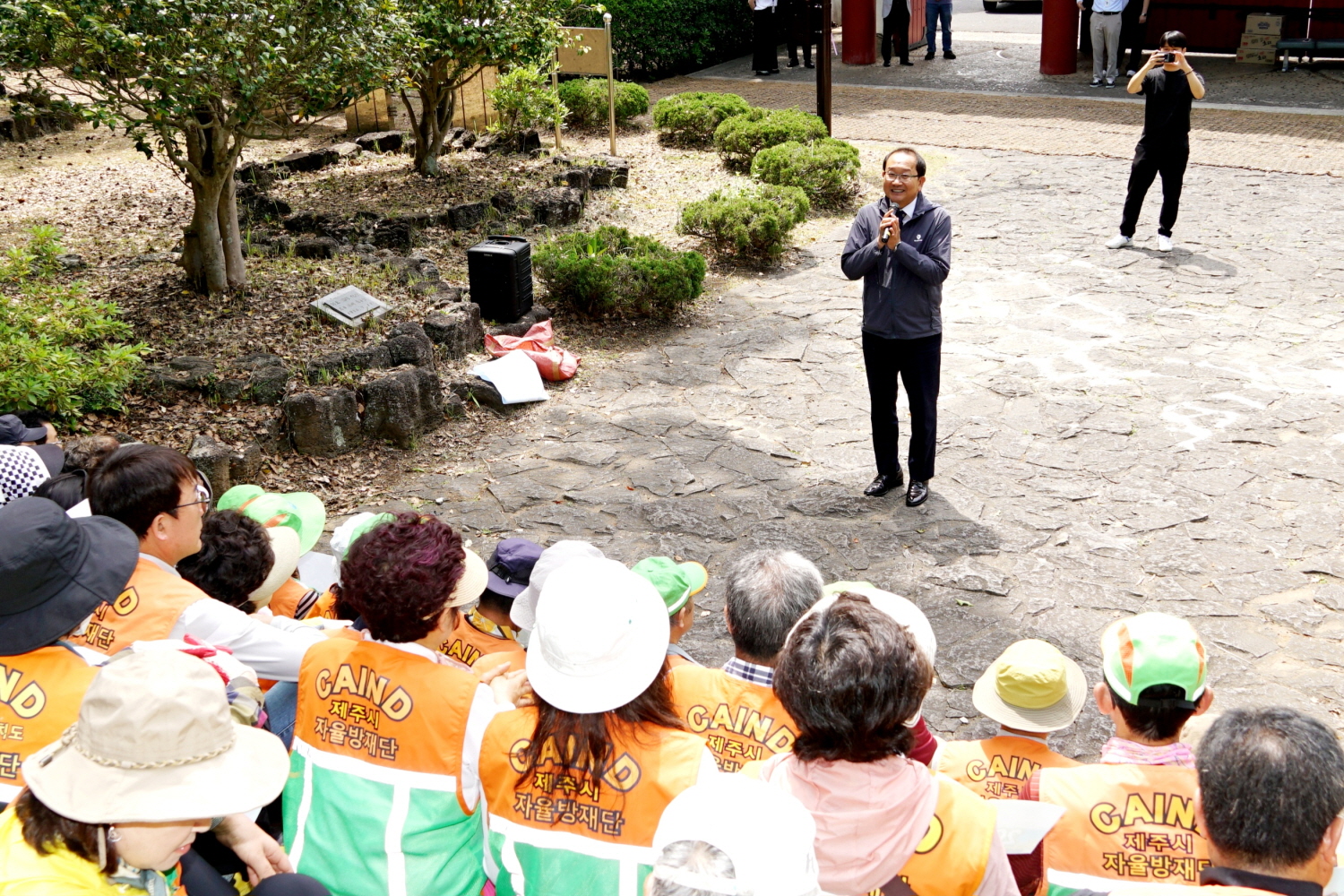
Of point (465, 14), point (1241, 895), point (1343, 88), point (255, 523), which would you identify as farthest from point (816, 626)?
point (1343, 88)

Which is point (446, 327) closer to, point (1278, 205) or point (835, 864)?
point (835, 864)

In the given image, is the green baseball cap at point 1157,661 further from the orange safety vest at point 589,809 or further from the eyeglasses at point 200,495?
the eyeglasses at point 200,495

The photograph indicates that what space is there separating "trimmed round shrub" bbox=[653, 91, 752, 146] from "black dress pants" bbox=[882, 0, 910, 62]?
16.9ft

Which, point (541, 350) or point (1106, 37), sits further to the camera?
point (1106, 37)

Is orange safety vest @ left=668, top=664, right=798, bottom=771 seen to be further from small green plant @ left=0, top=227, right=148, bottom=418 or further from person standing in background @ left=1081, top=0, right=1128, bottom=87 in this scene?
person standing in background @ left=1081, top=0, right=1128, bottom=87

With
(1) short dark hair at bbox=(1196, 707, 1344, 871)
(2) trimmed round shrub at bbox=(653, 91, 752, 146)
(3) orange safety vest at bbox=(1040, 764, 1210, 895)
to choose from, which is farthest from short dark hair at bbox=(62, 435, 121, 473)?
(2) trimmed round shrub at bbox=(653, 91, 752, 146)

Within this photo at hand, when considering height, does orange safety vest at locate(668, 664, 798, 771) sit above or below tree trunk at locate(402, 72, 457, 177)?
below

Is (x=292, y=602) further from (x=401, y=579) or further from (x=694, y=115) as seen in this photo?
(x=694, y=115)

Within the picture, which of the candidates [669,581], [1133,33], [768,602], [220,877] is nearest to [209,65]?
[669,581]

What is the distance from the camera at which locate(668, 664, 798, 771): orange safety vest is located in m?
2.78

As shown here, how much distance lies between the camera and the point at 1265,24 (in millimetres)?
16656

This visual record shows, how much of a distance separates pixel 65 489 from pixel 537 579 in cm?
174

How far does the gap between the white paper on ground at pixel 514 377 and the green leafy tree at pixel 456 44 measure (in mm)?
3352

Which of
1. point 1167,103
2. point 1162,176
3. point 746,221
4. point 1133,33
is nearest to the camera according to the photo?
point 1167,103
